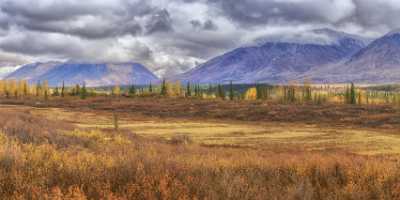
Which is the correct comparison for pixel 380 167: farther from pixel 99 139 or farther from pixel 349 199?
pixel 99 139

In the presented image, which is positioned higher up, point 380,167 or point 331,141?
point 380,167

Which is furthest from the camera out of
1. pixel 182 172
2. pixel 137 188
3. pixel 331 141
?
pixel 331 141

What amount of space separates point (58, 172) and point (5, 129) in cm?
1169

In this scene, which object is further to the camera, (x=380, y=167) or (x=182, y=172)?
(x=380, y=167)

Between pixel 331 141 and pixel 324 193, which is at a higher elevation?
pixel 324 193

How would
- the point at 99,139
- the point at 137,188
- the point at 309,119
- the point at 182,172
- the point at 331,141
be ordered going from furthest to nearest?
the point at 309,119 → the point at 331,141 → the point at 99,139 → the point at 182,172 → the point at 137,188

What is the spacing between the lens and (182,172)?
8852 millimetres

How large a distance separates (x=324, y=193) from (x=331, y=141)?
29.7 meters

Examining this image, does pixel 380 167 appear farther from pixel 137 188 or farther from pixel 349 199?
pixel 137 188

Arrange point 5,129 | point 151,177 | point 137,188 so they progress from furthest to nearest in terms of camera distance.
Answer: point 5,129, point 151,177, point 137,188

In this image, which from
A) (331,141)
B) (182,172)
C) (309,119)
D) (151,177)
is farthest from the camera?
(309,119)

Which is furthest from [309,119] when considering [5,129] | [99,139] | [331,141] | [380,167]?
[380,167]

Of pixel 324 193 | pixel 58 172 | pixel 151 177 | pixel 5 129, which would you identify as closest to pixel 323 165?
pixel 324 193

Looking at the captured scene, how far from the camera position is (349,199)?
815cm
